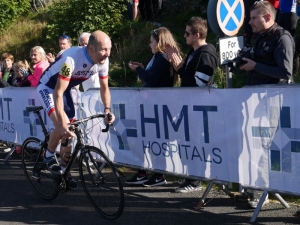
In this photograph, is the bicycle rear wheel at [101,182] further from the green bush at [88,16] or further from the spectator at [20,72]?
the green bush at [88,16]

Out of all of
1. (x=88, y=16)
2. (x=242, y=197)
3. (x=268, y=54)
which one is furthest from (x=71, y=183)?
(x=88, y=16)

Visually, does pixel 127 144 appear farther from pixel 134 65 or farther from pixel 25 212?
pixel 25 212

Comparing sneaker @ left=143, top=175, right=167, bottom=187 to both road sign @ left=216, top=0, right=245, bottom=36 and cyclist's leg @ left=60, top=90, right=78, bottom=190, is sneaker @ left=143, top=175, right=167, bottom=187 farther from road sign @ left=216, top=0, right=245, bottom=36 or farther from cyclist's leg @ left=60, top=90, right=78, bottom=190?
road sign @ left=216, top=0, right=245, bottom=36

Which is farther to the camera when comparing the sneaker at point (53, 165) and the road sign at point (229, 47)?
the sneaker at point (53, 165)

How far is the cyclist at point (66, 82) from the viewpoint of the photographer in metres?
6.56

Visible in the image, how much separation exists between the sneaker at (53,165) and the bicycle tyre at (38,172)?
0.41 feet

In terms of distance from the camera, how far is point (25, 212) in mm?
7184

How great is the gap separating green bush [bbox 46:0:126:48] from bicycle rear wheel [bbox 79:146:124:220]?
9.21 metres

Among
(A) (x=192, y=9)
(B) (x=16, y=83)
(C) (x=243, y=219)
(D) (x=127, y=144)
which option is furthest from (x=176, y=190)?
(A) (x=192, y=9)

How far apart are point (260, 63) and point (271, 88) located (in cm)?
52

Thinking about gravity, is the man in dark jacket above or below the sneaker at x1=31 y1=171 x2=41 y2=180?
above

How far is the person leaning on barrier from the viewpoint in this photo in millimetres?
6270

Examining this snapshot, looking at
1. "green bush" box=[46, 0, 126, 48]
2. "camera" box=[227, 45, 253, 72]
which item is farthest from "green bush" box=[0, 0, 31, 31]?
"camera" box=[227, 45, 253, 72]

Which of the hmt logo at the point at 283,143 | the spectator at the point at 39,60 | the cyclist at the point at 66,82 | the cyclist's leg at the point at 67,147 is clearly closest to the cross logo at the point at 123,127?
the cyclist at the point at 66,82
